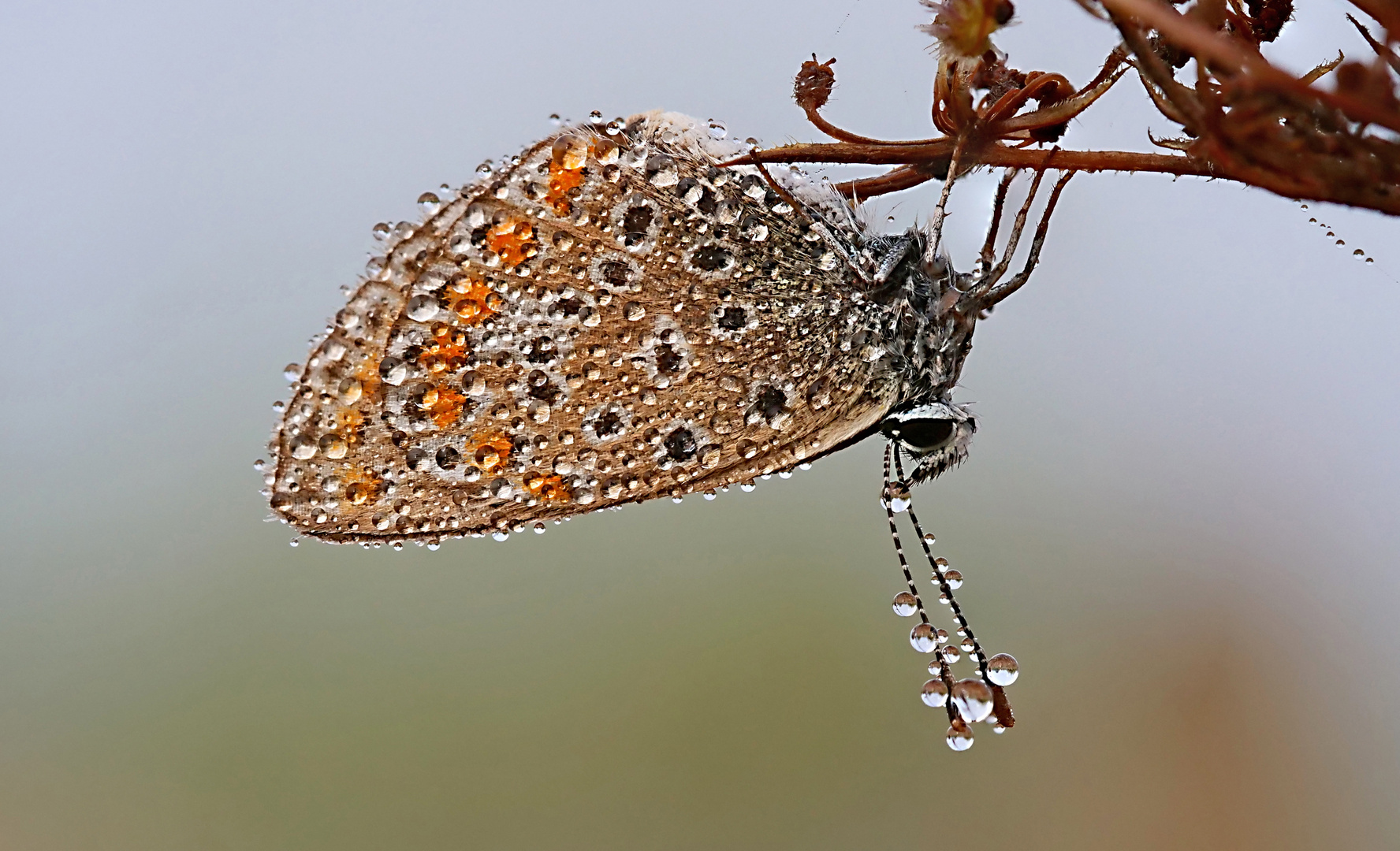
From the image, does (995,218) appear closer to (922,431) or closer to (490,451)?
(922,431)

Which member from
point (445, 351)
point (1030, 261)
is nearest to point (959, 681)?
point (1030, 261)

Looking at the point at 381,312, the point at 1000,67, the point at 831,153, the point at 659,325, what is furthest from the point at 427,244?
the point at 1000,67

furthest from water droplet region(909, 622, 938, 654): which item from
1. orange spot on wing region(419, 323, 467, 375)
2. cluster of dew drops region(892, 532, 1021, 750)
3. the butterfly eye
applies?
orange spot on wing region(419, 323, 467, 375)

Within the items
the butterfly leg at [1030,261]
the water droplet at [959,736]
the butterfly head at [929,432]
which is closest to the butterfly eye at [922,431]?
the butterfly head at [929,432]

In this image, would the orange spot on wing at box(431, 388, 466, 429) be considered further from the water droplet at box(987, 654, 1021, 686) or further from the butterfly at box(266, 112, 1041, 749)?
the water droplet at box(987, 654, 1021, 686)

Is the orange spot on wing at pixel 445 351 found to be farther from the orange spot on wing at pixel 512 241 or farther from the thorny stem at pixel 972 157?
the thorny stem at pixel 972 157

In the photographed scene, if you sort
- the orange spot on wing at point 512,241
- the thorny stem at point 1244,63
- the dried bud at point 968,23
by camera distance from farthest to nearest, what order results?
the orange spot on wing at point 512,241 < the dried bud at point 968,23 < the thorny stem at point 1244,63
